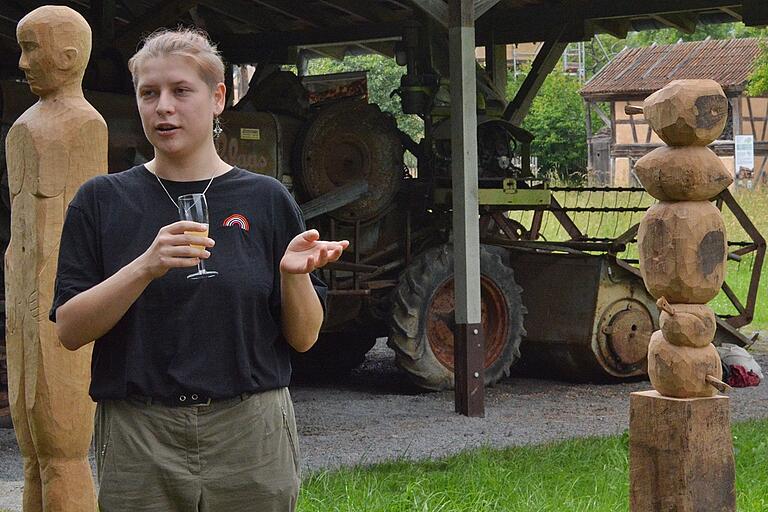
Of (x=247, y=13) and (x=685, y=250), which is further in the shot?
(x=247, y=13)

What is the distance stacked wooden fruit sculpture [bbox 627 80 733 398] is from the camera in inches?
148

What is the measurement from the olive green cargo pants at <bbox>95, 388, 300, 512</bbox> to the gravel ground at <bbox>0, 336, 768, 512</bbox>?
4.24 m

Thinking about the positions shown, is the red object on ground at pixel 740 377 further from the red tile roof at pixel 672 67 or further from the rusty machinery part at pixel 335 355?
the red tile roof at pixel 672 67

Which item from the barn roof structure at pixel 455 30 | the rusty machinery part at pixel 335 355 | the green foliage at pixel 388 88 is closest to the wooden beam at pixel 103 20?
the barn roof structure at pixel 455 30

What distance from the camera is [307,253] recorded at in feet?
8.95

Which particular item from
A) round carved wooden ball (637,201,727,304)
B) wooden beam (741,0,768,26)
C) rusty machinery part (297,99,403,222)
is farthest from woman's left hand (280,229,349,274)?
wooden beam (741,0,768,26)

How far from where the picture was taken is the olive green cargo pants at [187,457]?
282 cm

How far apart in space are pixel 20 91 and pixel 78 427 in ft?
15.6

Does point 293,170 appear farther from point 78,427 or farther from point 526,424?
point 78,427

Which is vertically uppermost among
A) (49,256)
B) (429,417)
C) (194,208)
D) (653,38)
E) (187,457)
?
(653,38)

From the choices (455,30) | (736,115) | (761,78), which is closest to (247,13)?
(455,30)

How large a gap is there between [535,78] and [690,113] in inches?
312

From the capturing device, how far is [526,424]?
870 cm

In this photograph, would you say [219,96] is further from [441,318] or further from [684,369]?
[441,318]
